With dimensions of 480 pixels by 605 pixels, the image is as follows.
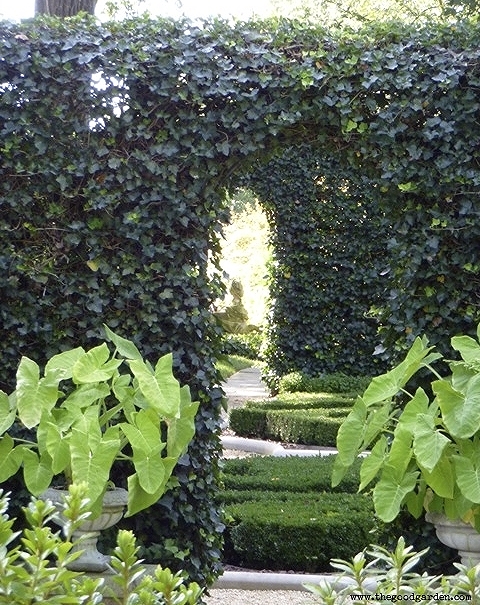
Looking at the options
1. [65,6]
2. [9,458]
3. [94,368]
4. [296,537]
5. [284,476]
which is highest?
[65,6]

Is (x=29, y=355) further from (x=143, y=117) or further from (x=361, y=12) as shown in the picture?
(x=361, y=12)

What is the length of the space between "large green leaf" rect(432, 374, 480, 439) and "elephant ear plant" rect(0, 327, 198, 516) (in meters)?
1.02

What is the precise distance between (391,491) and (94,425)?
3.97 feet

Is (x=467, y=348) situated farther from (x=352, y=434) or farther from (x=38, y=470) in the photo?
(x=38, y=470)

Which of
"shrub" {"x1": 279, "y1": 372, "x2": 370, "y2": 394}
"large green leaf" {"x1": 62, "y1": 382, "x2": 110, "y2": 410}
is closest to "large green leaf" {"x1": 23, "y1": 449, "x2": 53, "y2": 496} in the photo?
"large green leaf" {"x1": 62, "y1": 382, "x2": 110, "y2": 410}

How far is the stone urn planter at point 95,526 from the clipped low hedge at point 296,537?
1.50 m

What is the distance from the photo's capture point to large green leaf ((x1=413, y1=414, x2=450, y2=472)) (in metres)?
3.30

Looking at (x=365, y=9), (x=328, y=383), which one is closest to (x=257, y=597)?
(x=328, y=383)

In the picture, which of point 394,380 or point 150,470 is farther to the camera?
point 394,380

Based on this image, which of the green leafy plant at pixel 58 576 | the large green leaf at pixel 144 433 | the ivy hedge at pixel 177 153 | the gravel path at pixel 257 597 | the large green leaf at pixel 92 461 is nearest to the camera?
the green leafy plant at pixel 58 576

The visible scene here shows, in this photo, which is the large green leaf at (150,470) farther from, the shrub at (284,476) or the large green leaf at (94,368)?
the shrub at (284,476)

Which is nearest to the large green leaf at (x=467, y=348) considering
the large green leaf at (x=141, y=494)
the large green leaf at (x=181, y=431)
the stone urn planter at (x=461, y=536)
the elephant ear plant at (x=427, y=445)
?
the elephant ear plant at (x=427, y=445)

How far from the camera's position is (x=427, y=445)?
→ 3340mm

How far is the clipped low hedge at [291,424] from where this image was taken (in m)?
8.69
